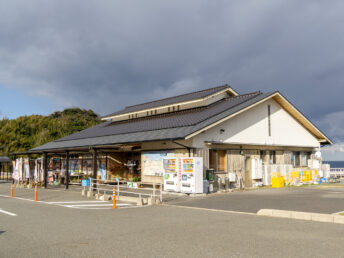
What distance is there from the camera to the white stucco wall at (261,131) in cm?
1805

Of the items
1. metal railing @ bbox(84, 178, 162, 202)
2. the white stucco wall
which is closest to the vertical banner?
metal railing @ bbox(84, 178, 162, 202)

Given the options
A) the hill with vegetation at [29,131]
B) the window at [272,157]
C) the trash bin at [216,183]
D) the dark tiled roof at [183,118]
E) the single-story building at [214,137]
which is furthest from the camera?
the hill with vegetation at [29,131]

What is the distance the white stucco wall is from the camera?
1805cm

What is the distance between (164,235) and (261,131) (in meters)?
15.0

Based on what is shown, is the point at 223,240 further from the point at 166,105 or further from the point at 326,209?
the point at 166,105

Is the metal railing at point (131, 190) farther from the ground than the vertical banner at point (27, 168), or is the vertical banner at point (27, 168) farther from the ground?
the vertical banner at point (27, 168)

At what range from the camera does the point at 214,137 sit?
17.7 metres

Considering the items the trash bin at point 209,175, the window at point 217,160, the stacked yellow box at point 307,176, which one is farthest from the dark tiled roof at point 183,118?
the stacked yellow box at point 307,176

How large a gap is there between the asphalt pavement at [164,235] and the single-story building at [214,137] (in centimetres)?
670

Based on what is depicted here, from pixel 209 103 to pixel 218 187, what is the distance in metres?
6.46

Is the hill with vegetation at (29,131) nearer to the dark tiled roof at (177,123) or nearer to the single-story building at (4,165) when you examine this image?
the single-story building at (4,165)

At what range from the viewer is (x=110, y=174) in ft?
76.6

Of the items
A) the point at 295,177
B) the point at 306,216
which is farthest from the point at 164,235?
the point at 295,177

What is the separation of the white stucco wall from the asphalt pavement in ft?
26.0
